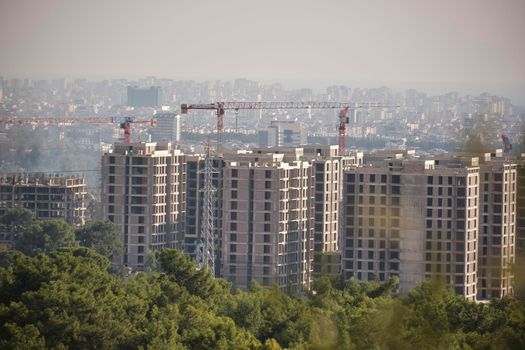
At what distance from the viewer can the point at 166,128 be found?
79625 millimetres

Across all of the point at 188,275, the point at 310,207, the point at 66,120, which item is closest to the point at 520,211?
the point at 310,207

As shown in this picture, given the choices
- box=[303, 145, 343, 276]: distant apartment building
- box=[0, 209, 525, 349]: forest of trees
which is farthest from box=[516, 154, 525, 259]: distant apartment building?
box=[303, 145, 343, 276]: distant apartment building

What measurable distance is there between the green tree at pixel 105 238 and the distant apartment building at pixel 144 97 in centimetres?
5083

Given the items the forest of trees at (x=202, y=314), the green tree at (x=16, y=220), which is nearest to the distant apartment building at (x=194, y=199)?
the green tree at (x=16, y=220)

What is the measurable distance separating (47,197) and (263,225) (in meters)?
11.3

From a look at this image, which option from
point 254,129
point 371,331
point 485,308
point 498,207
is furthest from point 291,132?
point 371,331

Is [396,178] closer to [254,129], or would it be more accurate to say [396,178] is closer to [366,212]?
[366,212]

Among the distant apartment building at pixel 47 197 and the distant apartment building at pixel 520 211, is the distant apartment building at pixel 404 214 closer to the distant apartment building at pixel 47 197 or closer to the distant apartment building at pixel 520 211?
the distant apartment building at pixel 520 211

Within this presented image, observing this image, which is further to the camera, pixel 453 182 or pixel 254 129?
pixel 254 129

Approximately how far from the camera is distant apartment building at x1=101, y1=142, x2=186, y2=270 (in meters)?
38.7

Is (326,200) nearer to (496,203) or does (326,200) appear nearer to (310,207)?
Answer: (310,207)

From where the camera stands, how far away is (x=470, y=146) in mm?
14625

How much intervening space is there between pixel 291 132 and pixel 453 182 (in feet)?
148

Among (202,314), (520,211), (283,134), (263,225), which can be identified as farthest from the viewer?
(283,134)
